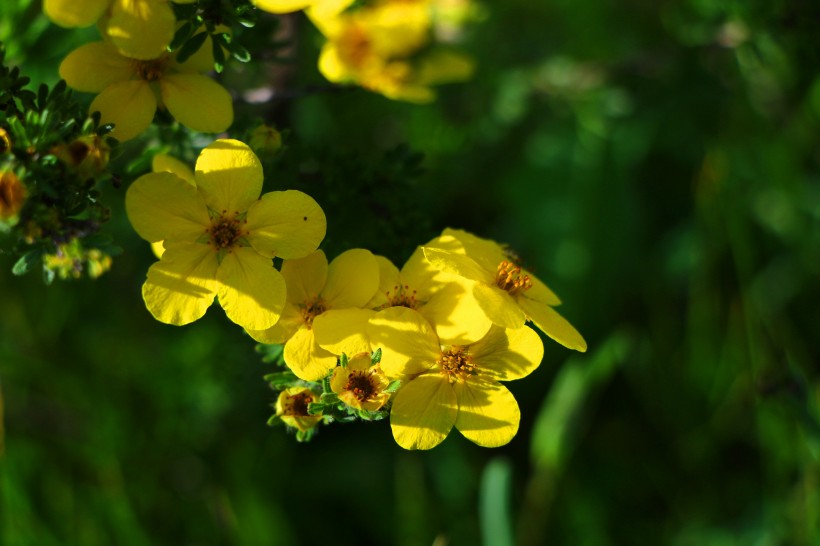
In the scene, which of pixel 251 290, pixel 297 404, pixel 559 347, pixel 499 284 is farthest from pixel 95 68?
pixel 559 347

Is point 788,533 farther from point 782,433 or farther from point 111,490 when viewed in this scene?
point 111,490

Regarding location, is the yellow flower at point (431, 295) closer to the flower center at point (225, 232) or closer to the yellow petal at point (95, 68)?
the flower center at point (225, 232)

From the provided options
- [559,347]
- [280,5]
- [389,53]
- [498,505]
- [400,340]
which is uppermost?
[280,5]

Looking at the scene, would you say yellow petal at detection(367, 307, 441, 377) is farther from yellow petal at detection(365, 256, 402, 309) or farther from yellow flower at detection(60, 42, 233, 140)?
yellow flower at detection(60, 42, 233, 140)

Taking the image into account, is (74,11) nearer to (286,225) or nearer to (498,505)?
(286,225)

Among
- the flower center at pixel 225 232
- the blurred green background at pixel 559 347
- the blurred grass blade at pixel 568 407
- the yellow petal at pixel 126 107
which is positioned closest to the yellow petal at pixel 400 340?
the flower center at pixel 225 232

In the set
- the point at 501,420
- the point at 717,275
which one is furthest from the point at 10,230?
the point at 717,275
